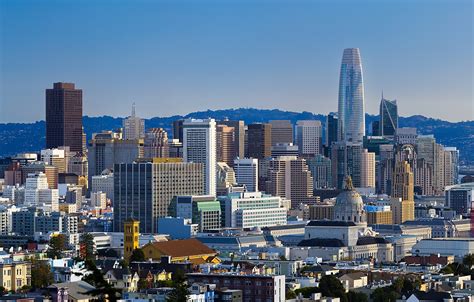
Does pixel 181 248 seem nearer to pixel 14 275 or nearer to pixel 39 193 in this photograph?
pixel 14 275

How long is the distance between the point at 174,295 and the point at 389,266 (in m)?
31.9

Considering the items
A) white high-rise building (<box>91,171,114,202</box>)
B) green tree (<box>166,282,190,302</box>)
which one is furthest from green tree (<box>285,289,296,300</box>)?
white high-rise building (<box>91,171,114,202</box>)

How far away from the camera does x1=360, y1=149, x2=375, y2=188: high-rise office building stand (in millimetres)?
188000

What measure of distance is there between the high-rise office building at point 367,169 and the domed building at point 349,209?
7826cm

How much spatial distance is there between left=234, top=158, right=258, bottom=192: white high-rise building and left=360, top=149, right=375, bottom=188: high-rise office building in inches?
826

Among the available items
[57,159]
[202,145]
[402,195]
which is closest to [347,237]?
[402,195]

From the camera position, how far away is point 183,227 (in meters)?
109

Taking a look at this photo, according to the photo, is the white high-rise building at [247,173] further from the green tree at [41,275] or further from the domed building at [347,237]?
the green tree at [41,275]

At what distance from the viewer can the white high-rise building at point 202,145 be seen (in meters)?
137

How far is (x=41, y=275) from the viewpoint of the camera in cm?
6656

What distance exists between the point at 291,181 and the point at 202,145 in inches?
1062

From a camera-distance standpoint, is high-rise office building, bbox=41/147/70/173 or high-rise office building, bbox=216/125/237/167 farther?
high-rise office building, bbox=216/125/237/167

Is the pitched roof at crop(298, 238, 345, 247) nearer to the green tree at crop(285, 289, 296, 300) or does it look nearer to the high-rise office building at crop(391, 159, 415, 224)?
the green tree at crop(285, 289, 296, 300)

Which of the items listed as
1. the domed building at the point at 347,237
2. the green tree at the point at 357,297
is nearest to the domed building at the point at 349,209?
the domed building at the point at 347,237
